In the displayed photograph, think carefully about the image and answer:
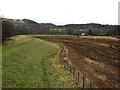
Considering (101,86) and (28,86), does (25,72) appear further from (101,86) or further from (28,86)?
(101,86)

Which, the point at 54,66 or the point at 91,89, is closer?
the point at 91,89

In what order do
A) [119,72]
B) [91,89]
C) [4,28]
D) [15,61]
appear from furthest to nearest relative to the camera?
[4,28] → [119,72] → [15,61] → [91,89]

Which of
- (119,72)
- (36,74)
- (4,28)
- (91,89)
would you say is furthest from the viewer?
(4,28)

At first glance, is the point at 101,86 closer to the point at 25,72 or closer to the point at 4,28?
the point at 25,72

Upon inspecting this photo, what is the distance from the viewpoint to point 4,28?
60.8 m

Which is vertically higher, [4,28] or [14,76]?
[4,28]

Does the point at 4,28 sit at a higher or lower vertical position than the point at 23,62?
higher

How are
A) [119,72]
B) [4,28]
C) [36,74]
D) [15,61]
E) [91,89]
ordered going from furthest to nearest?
[4,28], [119,72], [15,61], [36,74], [91,89]

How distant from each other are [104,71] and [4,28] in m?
30.5

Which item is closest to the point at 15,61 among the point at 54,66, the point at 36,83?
the point at 54,66

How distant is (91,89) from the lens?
24.4 m

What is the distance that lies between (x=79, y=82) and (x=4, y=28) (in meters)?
38.0

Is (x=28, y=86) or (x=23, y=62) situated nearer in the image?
(x=28, y=86)

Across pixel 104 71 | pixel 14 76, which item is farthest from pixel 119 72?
pixel 14 76
